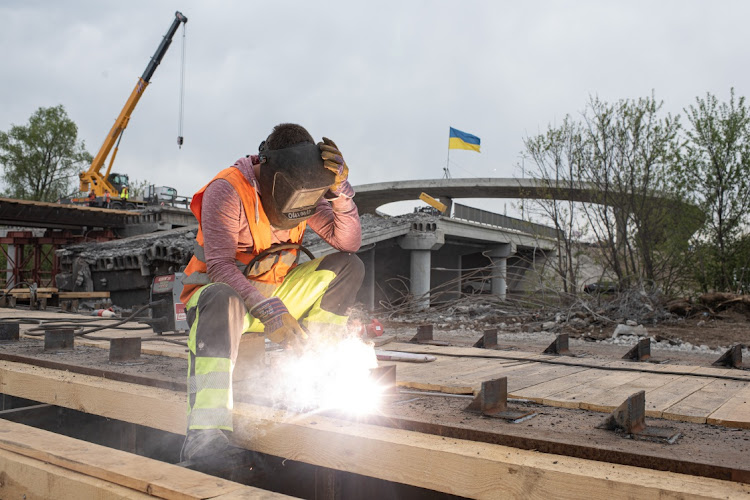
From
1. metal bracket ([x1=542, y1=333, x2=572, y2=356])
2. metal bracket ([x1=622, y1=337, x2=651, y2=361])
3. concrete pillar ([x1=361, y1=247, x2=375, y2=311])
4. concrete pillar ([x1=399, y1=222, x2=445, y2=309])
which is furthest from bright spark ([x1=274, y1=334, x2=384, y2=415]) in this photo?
concrete pillar ([x1=399, y1=222, x2=445, y2=309])

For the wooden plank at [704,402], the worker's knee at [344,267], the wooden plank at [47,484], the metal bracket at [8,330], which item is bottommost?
the wooden plank at [47,484]

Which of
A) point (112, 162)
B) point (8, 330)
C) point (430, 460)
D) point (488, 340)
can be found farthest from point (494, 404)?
point (112, 162)

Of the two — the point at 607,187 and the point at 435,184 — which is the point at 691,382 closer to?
the point at 607,187

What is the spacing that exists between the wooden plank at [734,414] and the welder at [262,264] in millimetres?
1622

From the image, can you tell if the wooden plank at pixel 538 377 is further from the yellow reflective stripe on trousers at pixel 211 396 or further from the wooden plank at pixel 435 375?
the yellow reflective stripe on trousers at pixel 211 396

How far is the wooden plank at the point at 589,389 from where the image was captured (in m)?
2.45

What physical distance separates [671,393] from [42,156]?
135ft

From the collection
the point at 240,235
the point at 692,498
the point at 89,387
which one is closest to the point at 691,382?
the point at 692,498

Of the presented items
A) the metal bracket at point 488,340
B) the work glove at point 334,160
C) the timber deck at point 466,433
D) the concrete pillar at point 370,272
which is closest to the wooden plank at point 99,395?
the timber deck at point 466,433

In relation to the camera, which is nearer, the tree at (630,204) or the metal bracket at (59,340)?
the metal bracket at (59,340)

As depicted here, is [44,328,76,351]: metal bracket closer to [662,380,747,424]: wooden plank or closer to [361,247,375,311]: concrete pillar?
[662,380,747,424]: wooden plank

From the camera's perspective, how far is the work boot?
81.6 inches

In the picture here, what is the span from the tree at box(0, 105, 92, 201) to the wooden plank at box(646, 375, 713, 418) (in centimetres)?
4050

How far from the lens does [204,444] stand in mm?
2092
